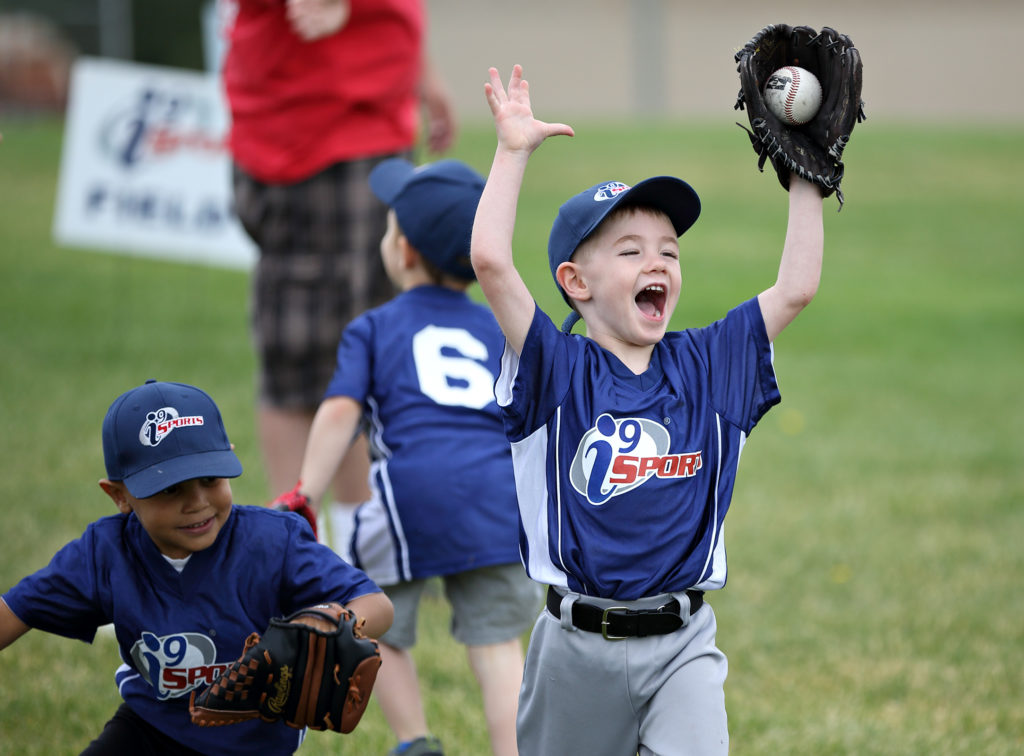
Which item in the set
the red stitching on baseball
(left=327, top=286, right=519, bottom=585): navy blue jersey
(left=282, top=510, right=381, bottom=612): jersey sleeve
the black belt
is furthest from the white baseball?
(left=282, top=510, right=381, bottom=612): jersey sleeve

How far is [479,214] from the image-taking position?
255 centimetres

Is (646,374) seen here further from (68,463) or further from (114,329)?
(114,329)

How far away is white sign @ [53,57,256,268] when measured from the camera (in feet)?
29.1

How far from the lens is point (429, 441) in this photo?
348 cm

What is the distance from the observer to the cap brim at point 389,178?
3.90 m

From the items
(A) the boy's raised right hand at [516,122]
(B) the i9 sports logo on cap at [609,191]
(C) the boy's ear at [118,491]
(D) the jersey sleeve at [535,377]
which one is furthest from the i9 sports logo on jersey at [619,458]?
(C) the boy's ear at [118,491]

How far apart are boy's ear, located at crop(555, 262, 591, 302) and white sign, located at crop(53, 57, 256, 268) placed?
20.6 feet

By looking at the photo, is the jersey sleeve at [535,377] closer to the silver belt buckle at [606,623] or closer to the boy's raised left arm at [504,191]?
the boy's raised left arm at [504,191]

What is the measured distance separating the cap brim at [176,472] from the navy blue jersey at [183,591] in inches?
6.9

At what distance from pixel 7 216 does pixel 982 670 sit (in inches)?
595

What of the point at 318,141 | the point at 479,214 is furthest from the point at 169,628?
the point at 318,141

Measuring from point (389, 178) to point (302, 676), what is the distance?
6.23ft

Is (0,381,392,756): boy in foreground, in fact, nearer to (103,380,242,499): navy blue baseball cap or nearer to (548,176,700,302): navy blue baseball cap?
(103,380,242,499): navy blue baseball cap


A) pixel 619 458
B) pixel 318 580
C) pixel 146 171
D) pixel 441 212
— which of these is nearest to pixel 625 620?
pixel 619 458
